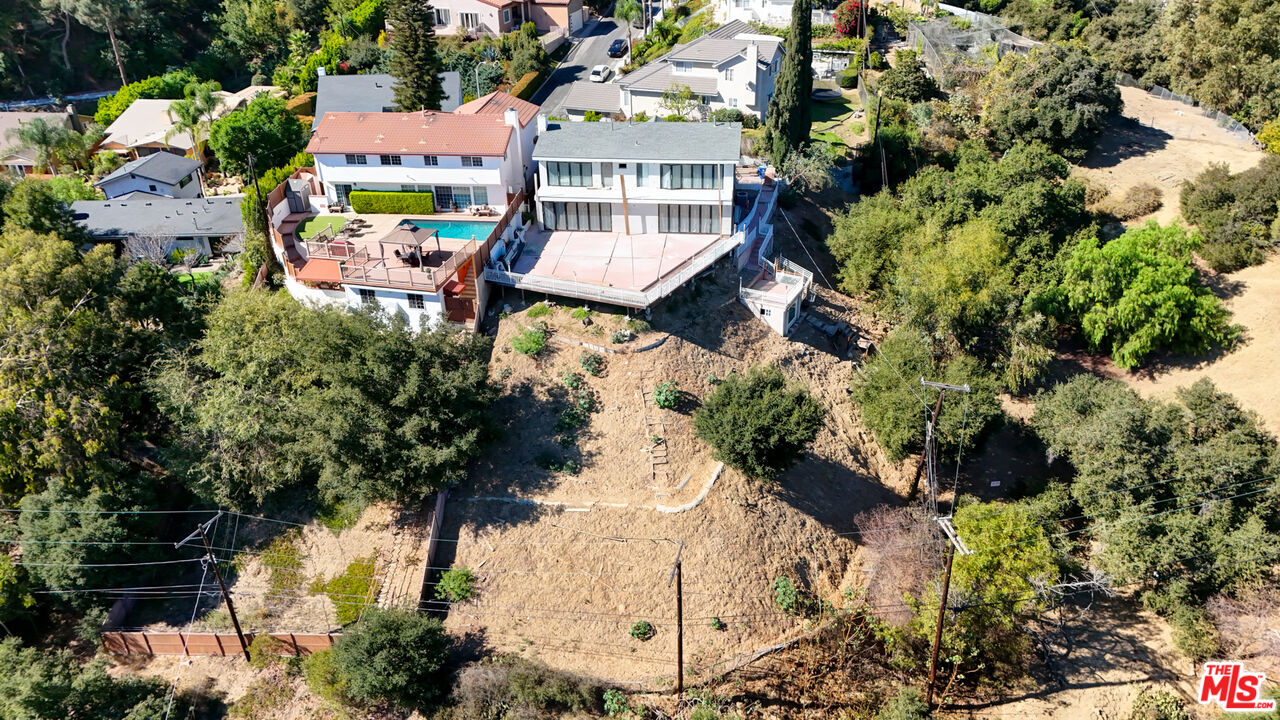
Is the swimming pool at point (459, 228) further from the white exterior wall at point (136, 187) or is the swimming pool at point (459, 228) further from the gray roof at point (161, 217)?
the white exterior wall at point (136, 187)

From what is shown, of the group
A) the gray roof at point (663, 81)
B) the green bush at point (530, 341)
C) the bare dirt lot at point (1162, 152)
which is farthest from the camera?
the gray roof at point (663, 81)

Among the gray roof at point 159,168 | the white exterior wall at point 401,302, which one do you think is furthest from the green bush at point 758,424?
the gray roof at point 159,168

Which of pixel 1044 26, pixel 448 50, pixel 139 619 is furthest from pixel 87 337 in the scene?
pixel 1044 26

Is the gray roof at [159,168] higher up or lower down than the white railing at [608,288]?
lower down

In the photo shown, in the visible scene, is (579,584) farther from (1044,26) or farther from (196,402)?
(1044,26)

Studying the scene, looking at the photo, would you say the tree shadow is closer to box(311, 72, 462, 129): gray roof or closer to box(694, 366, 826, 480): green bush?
box(694, 366, 826, 480): green bush

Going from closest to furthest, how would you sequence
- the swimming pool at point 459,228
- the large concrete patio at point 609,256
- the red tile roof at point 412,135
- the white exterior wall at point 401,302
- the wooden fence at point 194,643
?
the wooden fence at point 194,643
the white exterior wall at point 401,302
the large concrete patio at point 609,256
the swimming pool at point 459,228
the red tile roof at point 412,135
